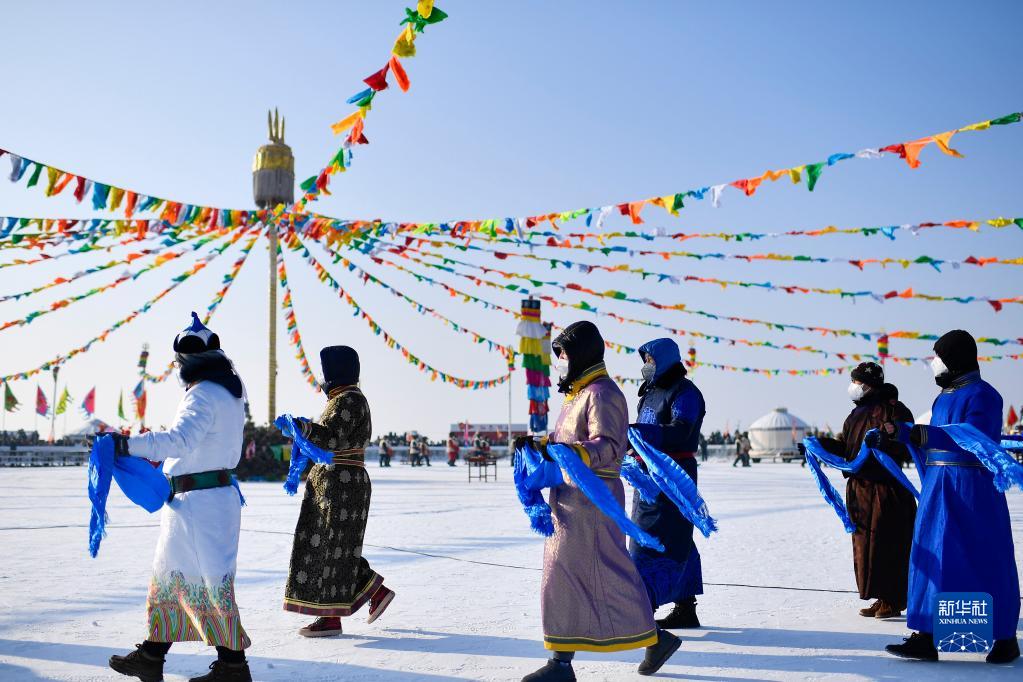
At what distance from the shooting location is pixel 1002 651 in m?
4.70

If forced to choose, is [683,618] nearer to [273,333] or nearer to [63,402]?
[273,333]

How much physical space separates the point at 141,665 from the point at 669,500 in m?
2.90

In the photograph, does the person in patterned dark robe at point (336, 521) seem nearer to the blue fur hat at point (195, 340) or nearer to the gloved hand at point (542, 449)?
the blue fur hat at point (195, 340)

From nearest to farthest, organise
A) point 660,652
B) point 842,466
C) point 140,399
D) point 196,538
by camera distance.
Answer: point 196,538 → point 660,652 → point 842,466 → point 140,399

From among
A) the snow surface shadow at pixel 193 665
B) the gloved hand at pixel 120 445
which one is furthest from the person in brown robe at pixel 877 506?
the gloved hand at pixel 120 445

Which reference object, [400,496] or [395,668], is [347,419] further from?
[400,496]

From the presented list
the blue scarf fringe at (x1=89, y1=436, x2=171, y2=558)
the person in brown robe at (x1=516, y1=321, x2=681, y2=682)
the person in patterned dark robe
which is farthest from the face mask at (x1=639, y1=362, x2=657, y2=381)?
the blue scarf fringe at (x1=89, y1=436, x2=171, y2=558)

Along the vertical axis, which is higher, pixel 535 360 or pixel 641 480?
pixel 535 360

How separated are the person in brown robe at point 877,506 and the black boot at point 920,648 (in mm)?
1035

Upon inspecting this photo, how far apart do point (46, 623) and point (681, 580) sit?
375 centimetres

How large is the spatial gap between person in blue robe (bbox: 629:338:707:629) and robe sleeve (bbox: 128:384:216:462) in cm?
228

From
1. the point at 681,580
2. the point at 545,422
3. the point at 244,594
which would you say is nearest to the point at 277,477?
the point at 545,422

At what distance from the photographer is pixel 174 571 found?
4.28 m

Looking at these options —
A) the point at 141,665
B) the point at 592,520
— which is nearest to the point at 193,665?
the point at 141,665
